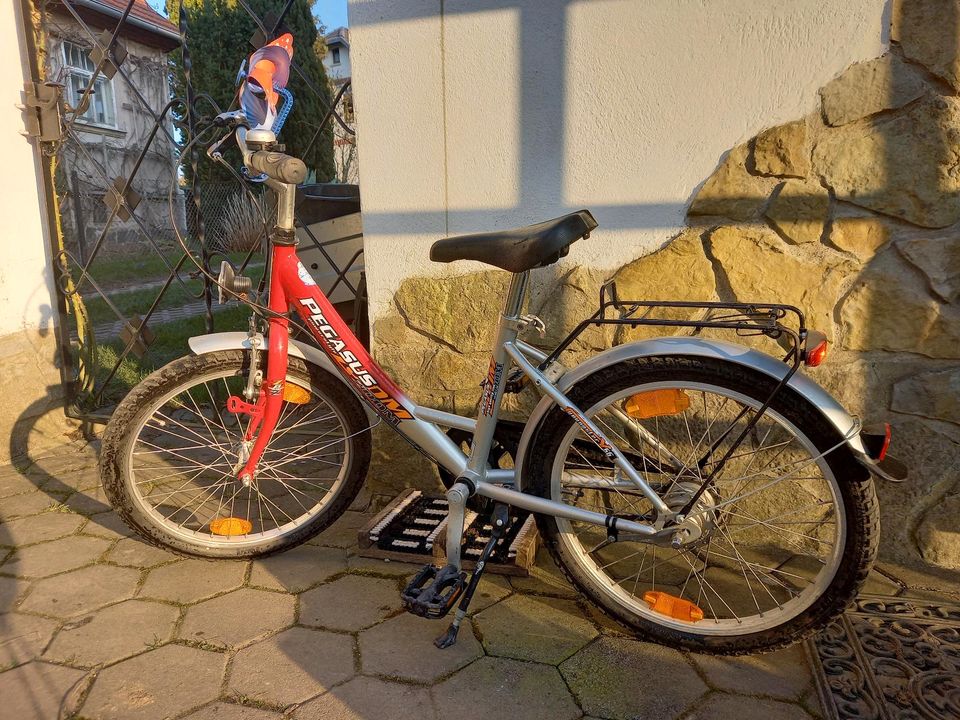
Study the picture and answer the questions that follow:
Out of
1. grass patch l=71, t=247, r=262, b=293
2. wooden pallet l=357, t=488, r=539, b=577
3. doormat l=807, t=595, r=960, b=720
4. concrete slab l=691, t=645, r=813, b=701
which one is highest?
grass patch l=71, t=247, r=262, b=293

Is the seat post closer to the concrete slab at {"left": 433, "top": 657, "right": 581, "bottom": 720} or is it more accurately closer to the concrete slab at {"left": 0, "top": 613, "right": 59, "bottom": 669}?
the concrete slab at {"left": 433, "top": 657, "right": 581, "bottom": 720}

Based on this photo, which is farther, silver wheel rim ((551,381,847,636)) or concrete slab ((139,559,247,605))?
concrete slab ((139,559,247,605))

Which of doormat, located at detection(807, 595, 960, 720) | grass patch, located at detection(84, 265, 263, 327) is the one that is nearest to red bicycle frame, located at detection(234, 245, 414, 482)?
doormat, located at detection(807, 595, 960, 720)

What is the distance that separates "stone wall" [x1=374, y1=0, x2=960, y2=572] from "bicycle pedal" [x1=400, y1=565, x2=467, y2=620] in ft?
3.26

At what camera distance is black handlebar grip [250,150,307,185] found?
2092 millimetres

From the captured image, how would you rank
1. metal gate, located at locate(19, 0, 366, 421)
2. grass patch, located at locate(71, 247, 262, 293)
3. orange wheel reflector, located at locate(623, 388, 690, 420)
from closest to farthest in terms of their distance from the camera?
orange wheel reflector, located at locate(623, 388, 690, 420) → metal gate, located at locate(19, 0, 366, 421) → grass patch, located at locate(71, 247, 262, 293)

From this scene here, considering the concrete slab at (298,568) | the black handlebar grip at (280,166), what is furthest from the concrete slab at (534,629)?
the black handlebar grip at (280,166)

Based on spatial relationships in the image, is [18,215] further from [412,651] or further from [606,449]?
[606,449]

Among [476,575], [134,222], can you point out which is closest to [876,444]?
[476,575]

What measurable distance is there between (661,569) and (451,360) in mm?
1081

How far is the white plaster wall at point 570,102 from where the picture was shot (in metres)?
2.14

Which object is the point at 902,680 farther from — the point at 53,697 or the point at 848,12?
the point at 53,697

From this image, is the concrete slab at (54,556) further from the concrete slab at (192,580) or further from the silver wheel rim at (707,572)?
the silver wheel rim at (707,572)

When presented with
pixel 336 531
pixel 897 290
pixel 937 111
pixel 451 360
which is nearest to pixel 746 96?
pixel 937 111
